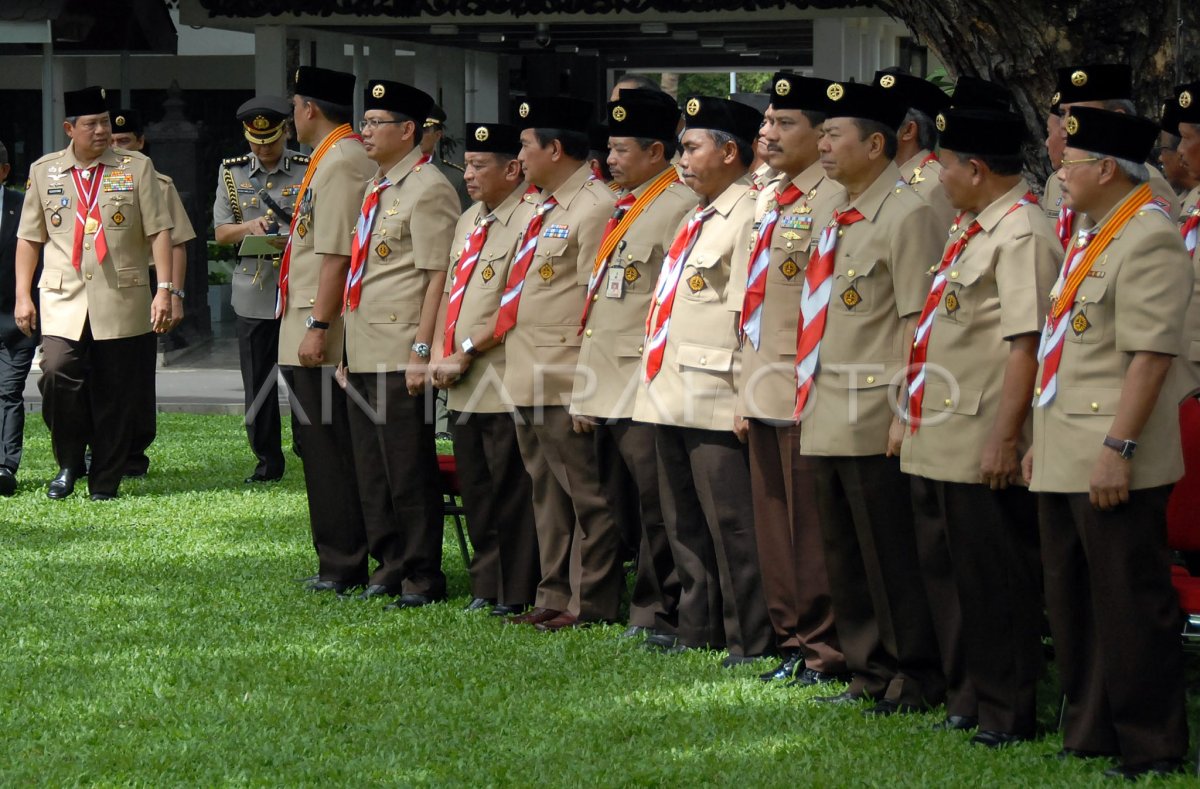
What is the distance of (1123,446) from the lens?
512 cm

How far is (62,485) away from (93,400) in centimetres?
51

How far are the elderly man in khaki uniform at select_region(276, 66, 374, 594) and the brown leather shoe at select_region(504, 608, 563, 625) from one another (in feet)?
3.21

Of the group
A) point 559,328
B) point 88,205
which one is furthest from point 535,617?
point 88,205

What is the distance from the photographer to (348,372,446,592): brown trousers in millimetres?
7938

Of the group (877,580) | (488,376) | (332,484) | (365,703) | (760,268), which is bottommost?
(365,703)

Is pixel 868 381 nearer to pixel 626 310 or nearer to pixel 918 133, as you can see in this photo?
pixel 918 133

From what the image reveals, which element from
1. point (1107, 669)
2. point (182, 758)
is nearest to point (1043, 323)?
point (1107, 669)

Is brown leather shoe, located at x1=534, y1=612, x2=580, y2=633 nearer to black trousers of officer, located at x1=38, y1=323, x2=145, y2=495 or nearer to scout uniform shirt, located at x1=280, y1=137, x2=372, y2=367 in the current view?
scout uniform shirt, located at x1=280, y1=137, x2=372, y2=367

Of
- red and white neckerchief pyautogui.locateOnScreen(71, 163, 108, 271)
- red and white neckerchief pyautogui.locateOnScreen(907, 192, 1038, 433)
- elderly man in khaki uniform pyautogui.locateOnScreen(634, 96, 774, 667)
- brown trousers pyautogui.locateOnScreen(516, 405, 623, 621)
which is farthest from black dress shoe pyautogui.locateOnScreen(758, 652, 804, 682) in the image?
red and white neckerchief pyautogui.locateOnScreen(71, 163, 108, 271)

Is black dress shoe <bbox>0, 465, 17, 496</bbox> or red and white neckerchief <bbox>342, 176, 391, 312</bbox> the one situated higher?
red and white neckerchief <bbox>342, 176, 391, 312</bbox>

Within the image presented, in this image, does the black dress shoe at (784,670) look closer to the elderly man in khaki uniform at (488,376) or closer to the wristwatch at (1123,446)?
the elderly man in khaki uniform at (488,376)

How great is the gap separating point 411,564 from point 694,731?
2404mm

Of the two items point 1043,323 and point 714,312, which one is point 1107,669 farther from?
point 714,312

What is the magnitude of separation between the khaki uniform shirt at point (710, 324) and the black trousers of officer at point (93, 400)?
4.99 m
